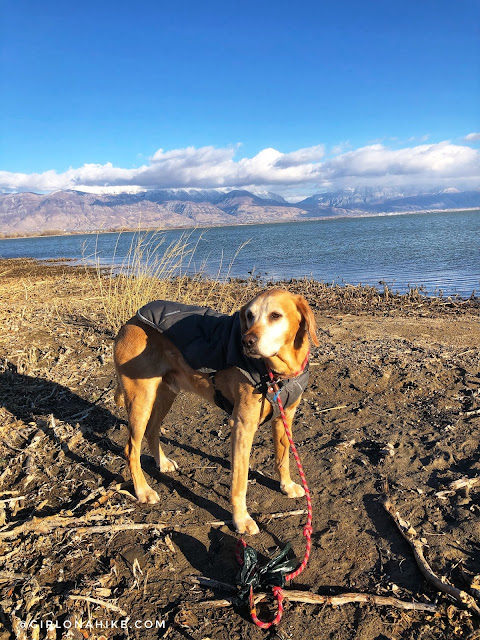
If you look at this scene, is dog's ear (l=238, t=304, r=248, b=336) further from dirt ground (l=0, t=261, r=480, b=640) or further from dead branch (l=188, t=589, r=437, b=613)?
dead branch (l=188, t=589, r=437, b=613)

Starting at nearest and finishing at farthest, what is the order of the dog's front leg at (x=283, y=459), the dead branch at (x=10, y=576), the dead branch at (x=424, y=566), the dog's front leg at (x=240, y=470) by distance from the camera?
the dead branch at (x=424, y=566)
the dead branch at (x=10, y=576)
the dog's front leg at (x=240, y=470)
the dog's front leg at (x=283, y=459)

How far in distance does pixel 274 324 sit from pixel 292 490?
1.54 meters

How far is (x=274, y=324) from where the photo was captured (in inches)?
115

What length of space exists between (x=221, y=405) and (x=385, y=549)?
1611 millimetres

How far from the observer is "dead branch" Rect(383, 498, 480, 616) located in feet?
7.40

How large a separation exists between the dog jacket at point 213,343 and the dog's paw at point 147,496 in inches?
37.9

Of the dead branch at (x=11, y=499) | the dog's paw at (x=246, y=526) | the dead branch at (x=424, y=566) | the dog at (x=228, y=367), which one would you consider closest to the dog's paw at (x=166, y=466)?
the dog at (x=228, y=367)

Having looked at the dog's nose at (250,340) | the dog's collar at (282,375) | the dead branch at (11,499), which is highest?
the dog's nose at (250,340)

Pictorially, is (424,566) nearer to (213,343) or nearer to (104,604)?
(104,604)

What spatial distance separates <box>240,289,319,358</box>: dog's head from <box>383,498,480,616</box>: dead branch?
1.40m

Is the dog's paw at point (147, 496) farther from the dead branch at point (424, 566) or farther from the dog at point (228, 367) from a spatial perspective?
the dead branch at point (424, 566)

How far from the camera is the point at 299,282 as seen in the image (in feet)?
48.4

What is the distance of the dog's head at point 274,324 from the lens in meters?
2.83

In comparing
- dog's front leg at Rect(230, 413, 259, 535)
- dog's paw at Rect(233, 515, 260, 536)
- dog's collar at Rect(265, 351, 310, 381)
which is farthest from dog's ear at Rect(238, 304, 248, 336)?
dog's paw at Rect(233, 515, 260, 536)
